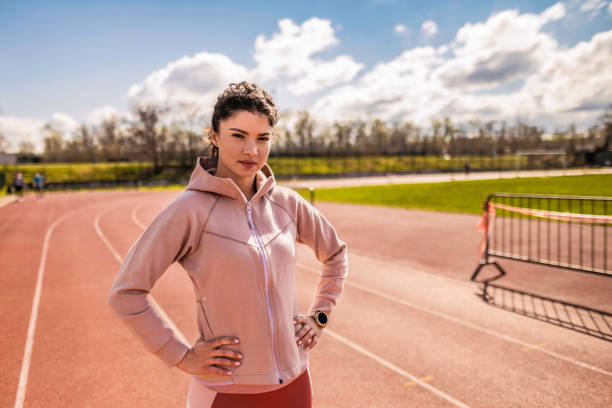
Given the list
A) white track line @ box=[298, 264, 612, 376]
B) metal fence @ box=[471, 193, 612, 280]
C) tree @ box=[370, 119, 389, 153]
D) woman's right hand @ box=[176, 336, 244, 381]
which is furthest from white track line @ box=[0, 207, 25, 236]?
tree @ box=[370, 119, 389, 153]

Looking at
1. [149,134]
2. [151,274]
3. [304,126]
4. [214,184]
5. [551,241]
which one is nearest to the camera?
[151,274]

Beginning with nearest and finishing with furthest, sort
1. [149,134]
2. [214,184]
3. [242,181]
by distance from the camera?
[214,184], [242,181], [149,134]

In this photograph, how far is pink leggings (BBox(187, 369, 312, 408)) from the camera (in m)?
1.64

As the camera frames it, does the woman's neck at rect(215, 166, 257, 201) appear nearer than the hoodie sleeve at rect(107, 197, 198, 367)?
No

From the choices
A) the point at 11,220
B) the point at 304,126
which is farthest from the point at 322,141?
the point at 11,220

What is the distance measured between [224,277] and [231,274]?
29 mm

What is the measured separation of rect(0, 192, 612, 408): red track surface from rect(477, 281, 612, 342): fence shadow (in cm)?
19

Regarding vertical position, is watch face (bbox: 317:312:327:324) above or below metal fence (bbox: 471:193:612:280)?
above

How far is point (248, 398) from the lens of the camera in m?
1.65

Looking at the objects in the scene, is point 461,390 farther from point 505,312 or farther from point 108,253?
point 108,253

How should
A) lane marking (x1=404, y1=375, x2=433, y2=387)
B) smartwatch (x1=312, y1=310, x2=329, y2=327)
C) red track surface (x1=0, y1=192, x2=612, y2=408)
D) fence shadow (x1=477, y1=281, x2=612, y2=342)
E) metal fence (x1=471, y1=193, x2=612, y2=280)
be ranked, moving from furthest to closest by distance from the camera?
metal fence (x1=471, y1=193, x2=612, y2=280) → fence shadow (x1=477, y1=281, x2=612, y2=342) → lane marking (x1=404, y1=375, x2=433, y2=387) → red track surface (x1=0, y1=192, x2=612, y2=408) → smartwatch (x1=312, y1=310, x2=329, y2=327)

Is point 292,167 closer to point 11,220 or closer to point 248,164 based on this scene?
point 11,220

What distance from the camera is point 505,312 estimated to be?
6.01m

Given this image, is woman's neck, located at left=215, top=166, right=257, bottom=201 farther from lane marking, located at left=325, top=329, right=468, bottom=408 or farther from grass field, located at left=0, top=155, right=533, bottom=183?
grass field, located at left=0, top=155, right=533, bottom=183
